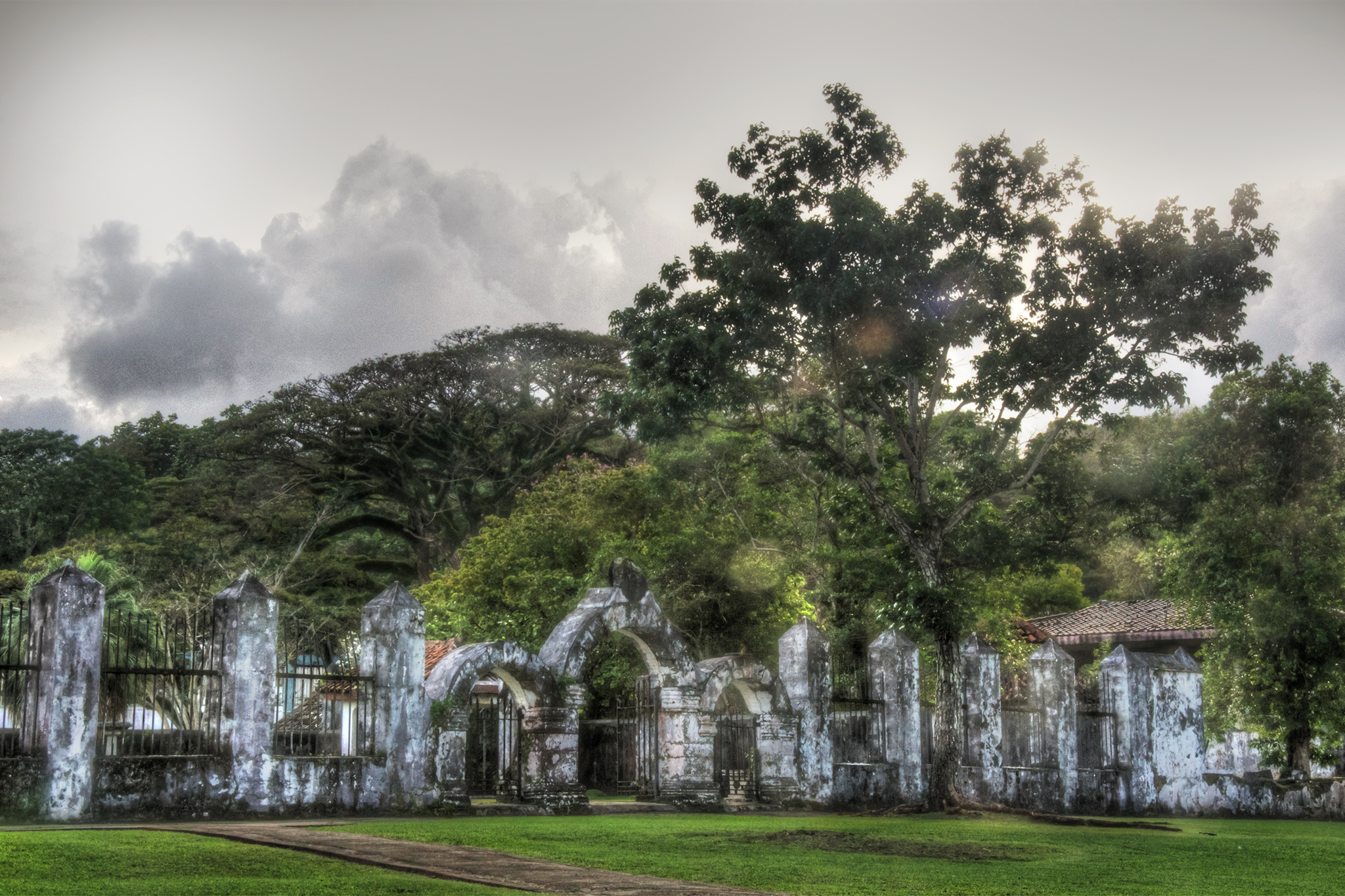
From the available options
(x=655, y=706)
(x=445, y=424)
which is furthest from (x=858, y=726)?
(x=445, y=424)

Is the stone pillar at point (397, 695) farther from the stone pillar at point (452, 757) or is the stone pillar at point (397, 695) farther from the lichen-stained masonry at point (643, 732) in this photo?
the stone pillar at point (452, 757)

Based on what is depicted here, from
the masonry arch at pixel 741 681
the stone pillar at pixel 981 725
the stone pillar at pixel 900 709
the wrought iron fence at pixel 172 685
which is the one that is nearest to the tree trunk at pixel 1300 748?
the stone pillar at pixel 981 725

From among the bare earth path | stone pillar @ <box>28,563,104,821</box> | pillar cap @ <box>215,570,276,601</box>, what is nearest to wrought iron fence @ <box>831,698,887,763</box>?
pillar cap @ <box>215,570,276,601</box>

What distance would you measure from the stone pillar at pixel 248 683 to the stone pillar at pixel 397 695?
44.9 inches

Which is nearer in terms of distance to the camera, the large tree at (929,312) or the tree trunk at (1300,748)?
the large tree at (929,312)

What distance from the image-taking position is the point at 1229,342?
16.0m

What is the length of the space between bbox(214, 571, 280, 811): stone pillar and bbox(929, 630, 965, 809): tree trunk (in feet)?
26.5

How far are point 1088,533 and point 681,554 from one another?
865 cm

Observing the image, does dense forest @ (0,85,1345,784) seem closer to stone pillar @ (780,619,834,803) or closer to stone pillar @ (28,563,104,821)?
stone pillar @ (780,619,834,803)

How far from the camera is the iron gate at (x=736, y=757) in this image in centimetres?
1644

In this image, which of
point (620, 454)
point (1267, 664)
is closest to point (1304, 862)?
point (1267, 664)

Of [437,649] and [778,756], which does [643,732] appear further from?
[437,649]

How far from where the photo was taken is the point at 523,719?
15344 mm

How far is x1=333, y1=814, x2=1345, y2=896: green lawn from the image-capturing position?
7988mm
